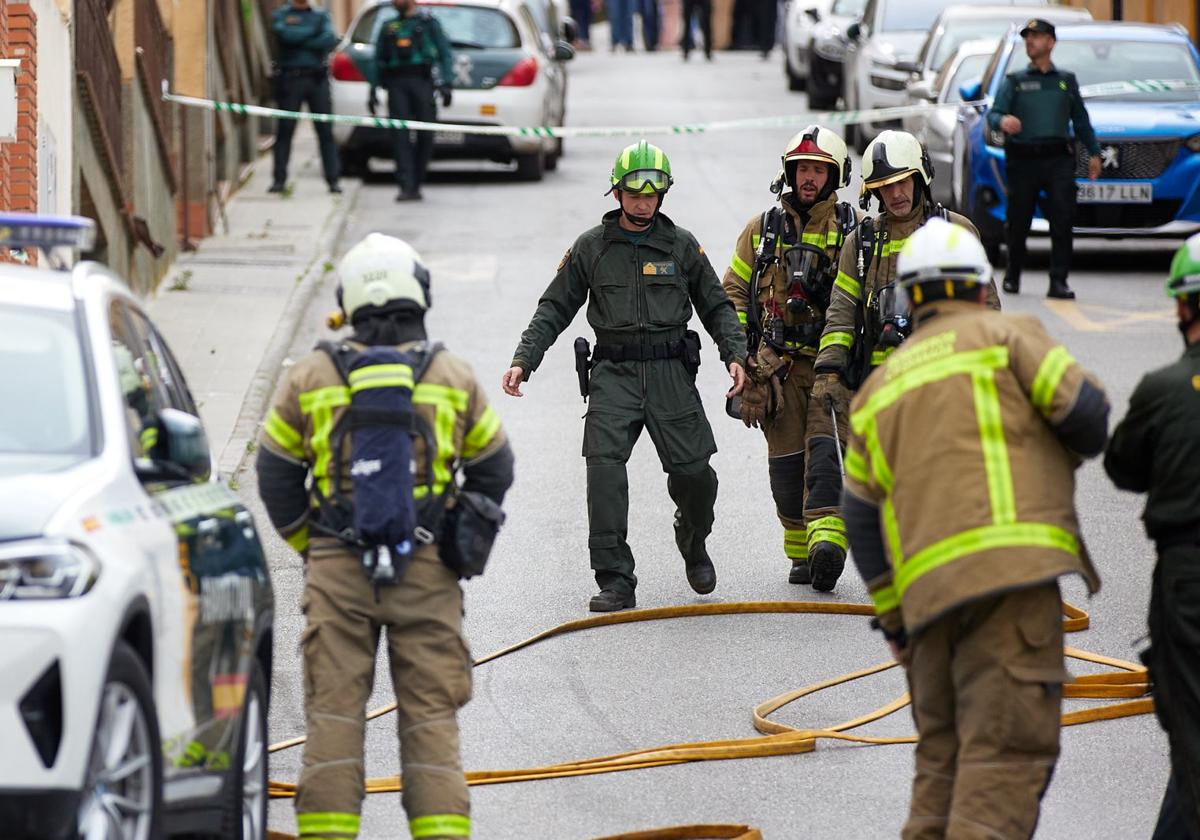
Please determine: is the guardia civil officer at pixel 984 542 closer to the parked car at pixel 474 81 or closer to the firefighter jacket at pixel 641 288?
the firefighter jacket at pixel 641 288

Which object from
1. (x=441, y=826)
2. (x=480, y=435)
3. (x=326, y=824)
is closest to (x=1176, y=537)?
(x=480, y=435)

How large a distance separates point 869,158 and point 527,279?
9.93 m

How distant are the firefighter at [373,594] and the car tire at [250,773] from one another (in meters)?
0.16

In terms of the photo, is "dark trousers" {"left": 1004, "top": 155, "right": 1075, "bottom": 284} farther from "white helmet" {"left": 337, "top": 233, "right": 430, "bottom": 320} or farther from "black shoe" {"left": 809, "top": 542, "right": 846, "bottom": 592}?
"white helmet" {"left": 337, "top": 233, "right": 430, "bottom": 320}

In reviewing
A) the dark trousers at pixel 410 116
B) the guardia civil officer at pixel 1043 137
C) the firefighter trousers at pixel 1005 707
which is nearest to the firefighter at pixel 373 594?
the firefighter trousers at pixel 1005 707

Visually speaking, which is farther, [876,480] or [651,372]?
[651,372]

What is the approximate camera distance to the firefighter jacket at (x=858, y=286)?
948 cm

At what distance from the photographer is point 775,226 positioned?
10117mm

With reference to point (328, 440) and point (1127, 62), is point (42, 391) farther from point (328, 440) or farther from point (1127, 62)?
point (1127, 62)

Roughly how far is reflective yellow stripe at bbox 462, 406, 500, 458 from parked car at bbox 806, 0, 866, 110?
24.8m

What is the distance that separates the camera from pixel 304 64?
2333cm

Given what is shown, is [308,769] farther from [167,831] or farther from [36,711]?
[36,711]

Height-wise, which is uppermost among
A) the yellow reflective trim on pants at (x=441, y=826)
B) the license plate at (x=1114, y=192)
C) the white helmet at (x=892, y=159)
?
the white helmet at (x=892, y=159)

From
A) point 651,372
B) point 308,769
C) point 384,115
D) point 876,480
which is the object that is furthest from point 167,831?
point 384,115
